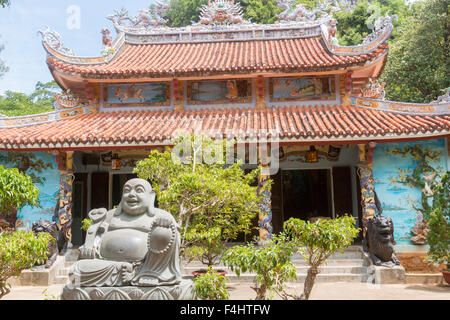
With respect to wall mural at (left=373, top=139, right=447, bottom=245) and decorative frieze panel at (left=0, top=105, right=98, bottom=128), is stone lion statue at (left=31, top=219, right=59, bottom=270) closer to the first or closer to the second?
decorative frieze panel at (left=0, top=105, right=98, bottom=128)

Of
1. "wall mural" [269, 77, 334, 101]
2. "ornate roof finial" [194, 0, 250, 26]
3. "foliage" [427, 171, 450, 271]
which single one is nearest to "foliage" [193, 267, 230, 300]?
"foliage" [427, 171, 450, 271]

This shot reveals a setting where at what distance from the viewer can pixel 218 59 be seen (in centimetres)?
1052

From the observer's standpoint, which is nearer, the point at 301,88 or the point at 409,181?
the point at 409,181

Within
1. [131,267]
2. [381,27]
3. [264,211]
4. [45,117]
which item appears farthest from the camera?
[45,117]

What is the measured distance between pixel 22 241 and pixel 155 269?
5.19ft

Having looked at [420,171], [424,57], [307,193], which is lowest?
[307,193]

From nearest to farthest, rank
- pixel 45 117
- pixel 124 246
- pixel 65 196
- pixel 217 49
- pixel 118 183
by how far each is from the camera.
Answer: pixel 124 246 < pixel 65 196 < pixel 45 117 < pixel 118 183 < pixel 217 49

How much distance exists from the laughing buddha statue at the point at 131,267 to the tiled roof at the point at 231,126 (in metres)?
3.96

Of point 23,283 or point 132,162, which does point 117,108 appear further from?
point 23,283

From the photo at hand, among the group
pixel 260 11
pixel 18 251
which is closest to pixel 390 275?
pixel 18 251

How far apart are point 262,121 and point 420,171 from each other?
3.72m

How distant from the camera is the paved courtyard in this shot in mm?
5996

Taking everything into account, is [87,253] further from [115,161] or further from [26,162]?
[26,162]

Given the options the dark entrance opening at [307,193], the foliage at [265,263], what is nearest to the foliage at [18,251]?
the foliage at [265,263]
